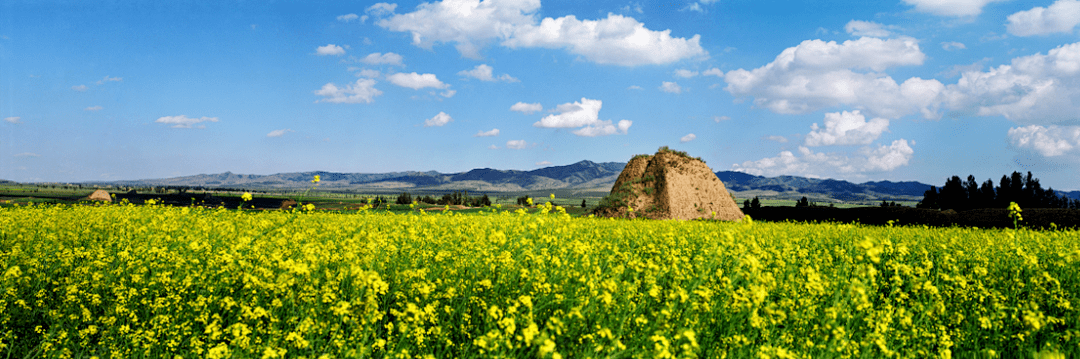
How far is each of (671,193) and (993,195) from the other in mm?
41216

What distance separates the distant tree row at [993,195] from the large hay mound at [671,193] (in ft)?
99.0

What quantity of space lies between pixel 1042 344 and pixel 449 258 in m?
7.64

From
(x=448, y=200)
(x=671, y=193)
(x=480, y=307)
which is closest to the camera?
(x=480, y=307)

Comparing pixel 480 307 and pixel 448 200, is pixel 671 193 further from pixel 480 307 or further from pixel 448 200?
pixel 448 200

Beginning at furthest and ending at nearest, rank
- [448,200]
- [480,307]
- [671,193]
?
1. [448,200]
2. [671,193]
3. [480,307]

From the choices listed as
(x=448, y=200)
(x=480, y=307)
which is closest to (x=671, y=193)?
(x=480, y=307)

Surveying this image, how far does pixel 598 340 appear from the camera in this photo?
451 centimetres

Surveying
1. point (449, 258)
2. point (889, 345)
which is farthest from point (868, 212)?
point (449, 258)

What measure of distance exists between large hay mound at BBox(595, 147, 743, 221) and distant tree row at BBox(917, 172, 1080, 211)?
3017 cm

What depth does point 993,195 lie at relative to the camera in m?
45.4

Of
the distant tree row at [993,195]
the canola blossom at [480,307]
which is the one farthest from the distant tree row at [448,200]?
the distant tree row at [993,195]

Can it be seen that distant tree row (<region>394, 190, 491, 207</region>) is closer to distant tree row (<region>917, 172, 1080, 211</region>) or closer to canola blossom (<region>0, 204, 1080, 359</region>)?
canola blossom (<region>0, 204, 1080, 359</region>)

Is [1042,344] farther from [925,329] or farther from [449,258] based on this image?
[449,258]

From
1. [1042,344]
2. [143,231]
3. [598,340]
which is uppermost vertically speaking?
[143,231]
